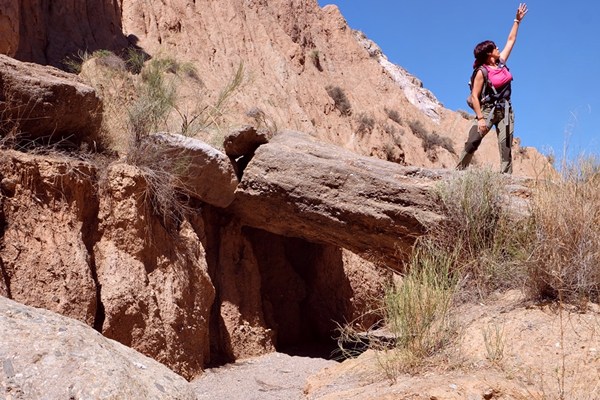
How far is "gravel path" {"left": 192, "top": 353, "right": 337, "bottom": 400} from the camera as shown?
5.82m

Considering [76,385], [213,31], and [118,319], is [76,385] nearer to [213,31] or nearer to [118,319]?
[118,319]

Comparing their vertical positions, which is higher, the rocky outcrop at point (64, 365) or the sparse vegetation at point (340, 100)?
the sparse vegetation at point (340, 100)

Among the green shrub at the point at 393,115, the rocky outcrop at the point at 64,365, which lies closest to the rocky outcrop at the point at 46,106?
the rocky outcrop at the point at 64,365

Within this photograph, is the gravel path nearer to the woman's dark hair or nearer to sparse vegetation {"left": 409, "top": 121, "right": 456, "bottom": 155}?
the woman's dark hair

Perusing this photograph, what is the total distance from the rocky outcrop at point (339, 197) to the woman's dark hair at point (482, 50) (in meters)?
1.37

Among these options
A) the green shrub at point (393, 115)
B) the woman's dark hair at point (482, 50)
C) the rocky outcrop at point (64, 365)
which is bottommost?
the rocky outcrop at point (64, 365)

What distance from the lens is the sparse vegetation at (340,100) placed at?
22.2 meters

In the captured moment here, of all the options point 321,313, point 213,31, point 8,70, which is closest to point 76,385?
point 8,70

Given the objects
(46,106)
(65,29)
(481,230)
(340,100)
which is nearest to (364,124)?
(340,100)

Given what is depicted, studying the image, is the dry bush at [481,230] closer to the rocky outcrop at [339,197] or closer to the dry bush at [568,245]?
the rocky outcrop at [339,197]

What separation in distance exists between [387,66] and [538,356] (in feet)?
91.8

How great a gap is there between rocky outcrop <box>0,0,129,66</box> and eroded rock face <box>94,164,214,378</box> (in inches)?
341

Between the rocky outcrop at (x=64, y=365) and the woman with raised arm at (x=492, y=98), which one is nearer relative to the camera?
the rocky outcrop at (x=64, y=365)

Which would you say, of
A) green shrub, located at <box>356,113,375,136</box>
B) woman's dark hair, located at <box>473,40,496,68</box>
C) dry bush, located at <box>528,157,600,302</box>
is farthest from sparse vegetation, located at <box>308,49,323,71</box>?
dry bush, located at <box>528,157,600,302</box>
